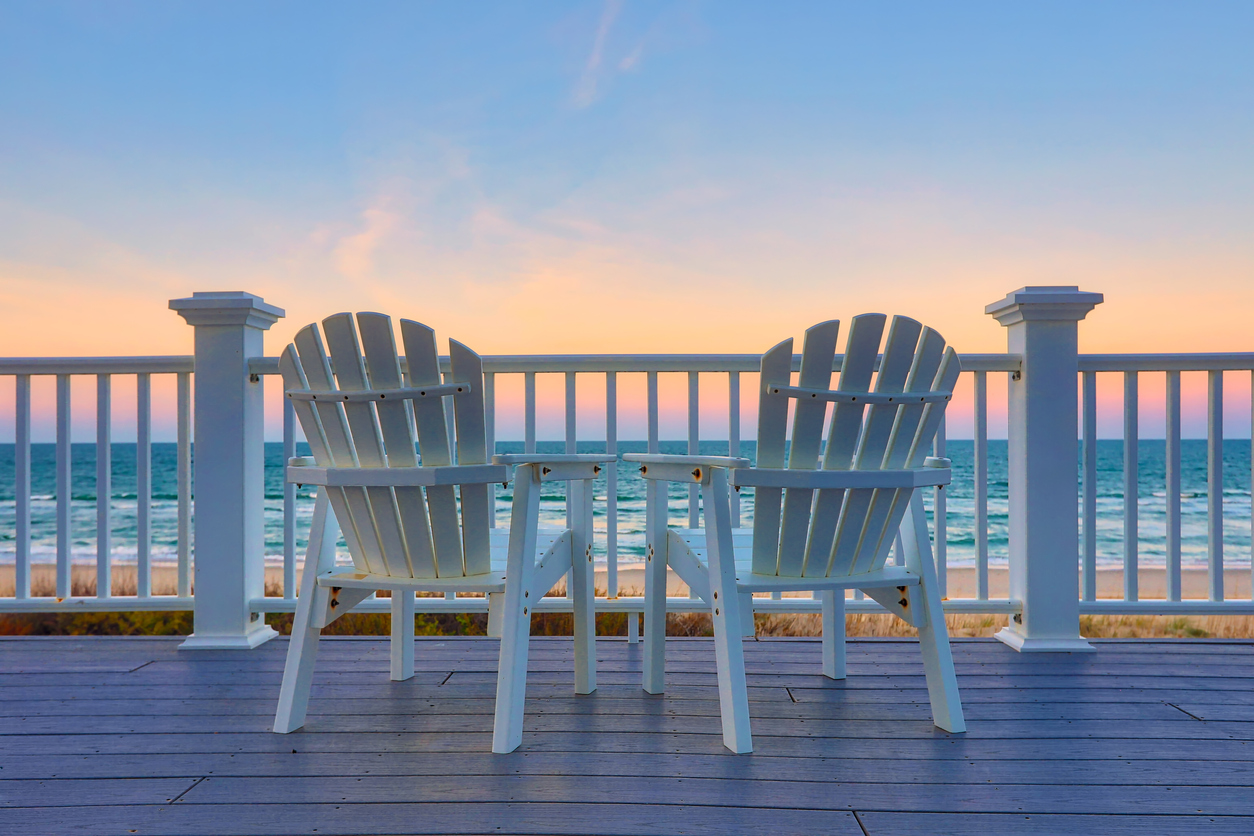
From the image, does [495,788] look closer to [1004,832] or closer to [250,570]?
[1004,832]

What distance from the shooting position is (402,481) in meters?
1.57

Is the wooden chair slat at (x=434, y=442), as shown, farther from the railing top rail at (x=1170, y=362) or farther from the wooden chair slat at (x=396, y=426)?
the railing top rail at (x=1170, y=362)

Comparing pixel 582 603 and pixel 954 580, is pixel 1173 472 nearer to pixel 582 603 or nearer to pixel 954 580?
pixel 582 603

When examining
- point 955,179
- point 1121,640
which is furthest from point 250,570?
point 955,179

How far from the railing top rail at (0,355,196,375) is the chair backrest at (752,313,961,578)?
7.32 feet

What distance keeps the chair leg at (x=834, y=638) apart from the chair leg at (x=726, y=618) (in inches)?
22.9

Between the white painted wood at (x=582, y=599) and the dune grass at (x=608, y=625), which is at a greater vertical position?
the white painted wood at (x=582, y=599)

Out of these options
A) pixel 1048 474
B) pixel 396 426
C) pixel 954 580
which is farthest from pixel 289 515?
pixel 954 580

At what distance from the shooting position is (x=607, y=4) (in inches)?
268

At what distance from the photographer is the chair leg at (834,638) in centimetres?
202

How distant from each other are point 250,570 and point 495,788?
1650 millimetres

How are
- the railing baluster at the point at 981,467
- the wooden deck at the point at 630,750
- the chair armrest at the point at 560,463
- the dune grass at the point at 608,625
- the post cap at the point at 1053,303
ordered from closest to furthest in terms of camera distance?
the wooden deck at the point at 630,750 → the chair armrest at the point at 560,463 → the post cap at the point at 1053,303 → the railing baluster at the point at 981,467 → the dune grass at the point at 608,625

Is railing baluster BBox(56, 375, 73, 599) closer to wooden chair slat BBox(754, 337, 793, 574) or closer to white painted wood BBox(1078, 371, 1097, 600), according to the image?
wooden chair slat BBox(754, 337, 793, 574)

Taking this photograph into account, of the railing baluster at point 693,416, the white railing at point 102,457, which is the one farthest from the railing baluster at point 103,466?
the railing baluster at point 693,416
